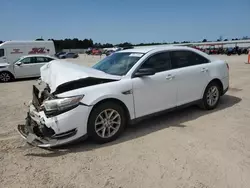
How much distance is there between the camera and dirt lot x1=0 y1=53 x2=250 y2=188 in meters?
2.79

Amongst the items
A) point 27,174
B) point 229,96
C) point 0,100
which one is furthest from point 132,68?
point 0,100

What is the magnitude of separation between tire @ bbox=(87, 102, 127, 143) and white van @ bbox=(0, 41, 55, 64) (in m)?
17.2

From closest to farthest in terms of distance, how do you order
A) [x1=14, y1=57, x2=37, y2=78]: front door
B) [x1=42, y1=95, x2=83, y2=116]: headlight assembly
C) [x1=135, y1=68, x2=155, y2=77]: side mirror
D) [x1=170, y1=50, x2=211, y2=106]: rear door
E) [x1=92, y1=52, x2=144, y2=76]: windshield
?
[x1=42, y1=95, x2=83, y2=116]: headlight assembly → [x1=135, y1=68, x2=155, y2=77]: side mirror → [x1=92, y1=52, x2=144, y2=76]: windshield → [x1=170, y1=50, x2=211, y2=106]: rear door → [x1=14, y1=57, x2=37, y2=78]: front door

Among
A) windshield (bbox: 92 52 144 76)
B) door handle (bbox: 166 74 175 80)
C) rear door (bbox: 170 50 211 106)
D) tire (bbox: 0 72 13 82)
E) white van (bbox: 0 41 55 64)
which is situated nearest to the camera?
windshield (bbox: 92 52 144 76)

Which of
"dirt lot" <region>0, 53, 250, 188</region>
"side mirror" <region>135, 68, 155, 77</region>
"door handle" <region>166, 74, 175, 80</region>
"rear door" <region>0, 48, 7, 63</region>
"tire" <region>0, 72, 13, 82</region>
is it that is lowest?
"dirt lot" <region>0, 53, 250, 188</region>

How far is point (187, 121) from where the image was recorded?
4.70 meters

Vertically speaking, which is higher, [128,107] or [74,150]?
[128,107]

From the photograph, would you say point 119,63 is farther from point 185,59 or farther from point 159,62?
point 185,59

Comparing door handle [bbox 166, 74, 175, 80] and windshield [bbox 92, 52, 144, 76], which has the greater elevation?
windshield [bbox 92, 52, 144, 76]

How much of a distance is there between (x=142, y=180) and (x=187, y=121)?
225 cm

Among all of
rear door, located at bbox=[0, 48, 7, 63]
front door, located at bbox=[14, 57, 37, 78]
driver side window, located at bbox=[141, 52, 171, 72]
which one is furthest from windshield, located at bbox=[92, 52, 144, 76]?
rear door, located at bbox=[0, 48, 7, 63]

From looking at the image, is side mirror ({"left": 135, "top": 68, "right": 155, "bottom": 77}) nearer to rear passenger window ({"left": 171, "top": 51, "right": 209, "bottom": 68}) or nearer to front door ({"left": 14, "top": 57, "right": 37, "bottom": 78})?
rear passenger window ({"left": 171, "top": 51, "right": 209, "bottom": 68})

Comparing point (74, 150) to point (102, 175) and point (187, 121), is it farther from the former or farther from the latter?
point (187, 121)

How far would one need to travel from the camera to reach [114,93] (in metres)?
3.76
